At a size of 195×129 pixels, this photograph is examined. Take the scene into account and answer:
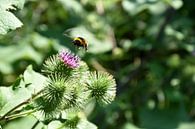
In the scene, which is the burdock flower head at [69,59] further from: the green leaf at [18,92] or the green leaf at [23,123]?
the green leaf at [23,123]

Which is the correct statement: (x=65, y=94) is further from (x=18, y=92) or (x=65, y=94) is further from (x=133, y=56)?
(x=133, y=56)

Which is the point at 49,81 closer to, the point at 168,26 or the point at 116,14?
the point at 168,26

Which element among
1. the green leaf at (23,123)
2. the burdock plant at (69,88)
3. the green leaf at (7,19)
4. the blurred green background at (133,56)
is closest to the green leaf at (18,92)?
the burdock plant at (69,88)

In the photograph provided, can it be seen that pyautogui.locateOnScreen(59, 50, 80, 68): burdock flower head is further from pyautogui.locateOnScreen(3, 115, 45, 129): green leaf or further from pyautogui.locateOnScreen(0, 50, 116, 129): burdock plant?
pyautogui.locateOnScreen(3, 115, 45, 129): green leaf

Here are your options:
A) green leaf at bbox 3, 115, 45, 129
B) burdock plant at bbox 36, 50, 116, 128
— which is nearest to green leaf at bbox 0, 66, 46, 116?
burdock plant at bbox 36, 50, 116, 128

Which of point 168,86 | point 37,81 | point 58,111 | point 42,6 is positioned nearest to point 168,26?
point 168,86
